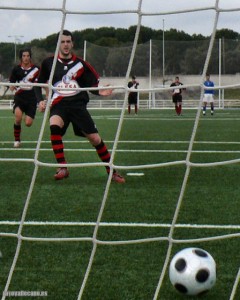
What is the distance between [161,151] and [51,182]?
3.46 m

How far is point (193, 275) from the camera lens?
11.3 ft

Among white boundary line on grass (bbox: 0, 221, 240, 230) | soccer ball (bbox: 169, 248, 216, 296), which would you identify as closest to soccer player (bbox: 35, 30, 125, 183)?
white boundary line on grass (bbox: 0, 221, 240, 230)

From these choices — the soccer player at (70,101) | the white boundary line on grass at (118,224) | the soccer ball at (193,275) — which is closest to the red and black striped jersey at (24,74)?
the soccer player at (70,101)

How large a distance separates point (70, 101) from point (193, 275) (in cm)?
418

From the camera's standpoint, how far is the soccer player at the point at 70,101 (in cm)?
717

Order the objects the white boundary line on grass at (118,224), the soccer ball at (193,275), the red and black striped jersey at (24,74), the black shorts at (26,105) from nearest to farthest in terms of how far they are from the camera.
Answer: the soccer ball at (193,275), the white boundary line on grass at (118,224), the red and black striped jersey at (24,74), the black shorts at (26,105)

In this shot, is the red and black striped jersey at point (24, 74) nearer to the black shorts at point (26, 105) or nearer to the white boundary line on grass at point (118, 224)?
the black shorts at point (26, 105)

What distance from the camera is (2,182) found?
7.20 m

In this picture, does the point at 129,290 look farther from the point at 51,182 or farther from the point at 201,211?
the point at 51,182

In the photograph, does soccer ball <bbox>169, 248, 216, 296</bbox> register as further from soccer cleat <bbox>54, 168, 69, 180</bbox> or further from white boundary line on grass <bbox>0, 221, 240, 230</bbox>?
soccer cleat <bbox>54, 168, 69, 180</bbox>

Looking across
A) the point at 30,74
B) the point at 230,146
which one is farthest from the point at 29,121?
the point at 230,146

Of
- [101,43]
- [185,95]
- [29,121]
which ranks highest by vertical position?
[101,43]

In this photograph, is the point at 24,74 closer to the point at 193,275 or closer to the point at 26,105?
the point at 26,105

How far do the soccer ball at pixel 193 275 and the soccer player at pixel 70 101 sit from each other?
3.65m
